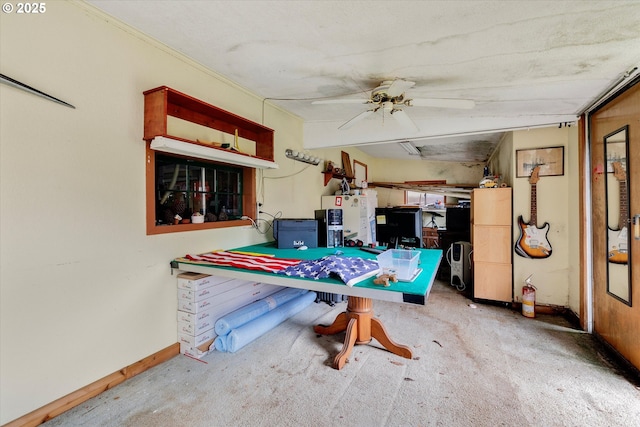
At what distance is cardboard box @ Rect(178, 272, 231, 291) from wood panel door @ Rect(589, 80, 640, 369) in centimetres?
328

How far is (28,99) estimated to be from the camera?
5.15ft

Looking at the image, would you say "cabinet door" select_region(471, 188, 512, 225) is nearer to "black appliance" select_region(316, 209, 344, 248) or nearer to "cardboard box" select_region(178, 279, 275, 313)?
"black appliance" select_region(316, 209, 344, 248)

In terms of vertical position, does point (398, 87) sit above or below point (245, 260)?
above

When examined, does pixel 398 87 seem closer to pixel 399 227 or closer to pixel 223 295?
pixel 223 295

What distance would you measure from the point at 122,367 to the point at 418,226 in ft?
13.7

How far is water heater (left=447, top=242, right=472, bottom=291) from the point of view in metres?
4.25

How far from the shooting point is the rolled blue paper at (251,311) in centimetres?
241

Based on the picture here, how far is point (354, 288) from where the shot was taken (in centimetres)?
164

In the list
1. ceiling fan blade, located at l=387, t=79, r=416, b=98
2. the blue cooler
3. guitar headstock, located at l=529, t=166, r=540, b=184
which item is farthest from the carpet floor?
ceiling fan blade, located at l=387, t=79, r=416, b=98

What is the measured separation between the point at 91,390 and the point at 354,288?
1.85 metres

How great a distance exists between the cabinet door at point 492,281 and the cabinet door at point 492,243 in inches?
3.1

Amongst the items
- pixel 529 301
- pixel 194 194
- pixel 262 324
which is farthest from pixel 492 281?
pixel 194 194

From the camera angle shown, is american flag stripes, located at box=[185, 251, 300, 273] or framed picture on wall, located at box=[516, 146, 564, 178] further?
framed picture on wall, located at box=[516, 146, 564, 178]

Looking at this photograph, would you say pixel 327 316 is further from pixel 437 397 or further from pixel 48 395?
pixel 48 395
